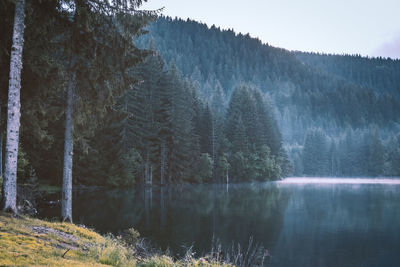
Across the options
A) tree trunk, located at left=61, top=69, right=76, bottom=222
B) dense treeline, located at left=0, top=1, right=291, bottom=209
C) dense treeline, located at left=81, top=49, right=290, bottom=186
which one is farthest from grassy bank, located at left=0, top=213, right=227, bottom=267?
dense treeline, located at left=81, top=49, right=290, bottom=186

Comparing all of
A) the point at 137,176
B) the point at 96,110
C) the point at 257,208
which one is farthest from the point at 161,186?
the point at 96,110

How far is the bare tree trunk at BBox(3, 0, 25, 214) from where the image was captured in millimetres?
10398

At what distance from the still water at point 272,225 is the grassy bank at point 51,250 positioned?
230 inches

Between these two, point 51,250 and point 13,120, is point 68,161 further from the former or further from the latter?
point 51,250

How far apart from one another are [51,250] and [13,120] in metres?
4.45

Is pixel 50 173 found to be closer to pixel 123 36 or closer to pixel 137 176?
pixel 137 176

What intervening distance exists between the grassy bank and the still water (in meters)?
5.84

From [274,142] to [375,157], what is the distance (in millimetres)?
46800

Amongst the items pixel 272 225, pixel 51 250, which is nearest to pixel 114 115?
pixel 51 250

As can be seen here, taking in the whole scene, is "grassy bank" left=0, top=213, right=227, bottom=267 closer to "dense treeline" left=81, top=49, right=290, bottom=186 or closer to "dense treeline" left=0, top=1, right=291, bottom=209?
"dense treeline" left=0, top=1, right=291, bottom=209

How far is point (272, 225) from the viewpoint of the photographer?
81.1 ft

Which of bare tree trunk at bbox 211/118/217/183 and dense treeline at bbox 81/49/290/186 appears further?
bare tree trunk at bbox 211/118/217/183

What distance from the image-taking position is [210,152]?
64062 millimetres

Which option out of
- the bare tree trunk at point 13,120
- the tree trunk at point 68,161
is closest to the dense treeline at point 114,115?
the tree trunk at point 68,161
